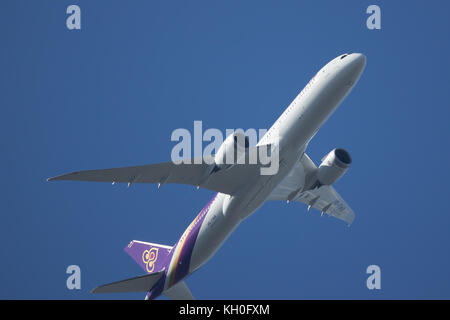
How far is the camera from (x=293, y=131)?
97.2 ft

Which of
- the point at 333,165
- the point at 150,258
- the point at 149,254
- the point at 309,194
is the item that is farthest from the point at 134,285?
the point at 333,165

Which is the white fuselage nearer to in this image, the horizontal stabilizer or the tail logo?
the horizontal stabilizer

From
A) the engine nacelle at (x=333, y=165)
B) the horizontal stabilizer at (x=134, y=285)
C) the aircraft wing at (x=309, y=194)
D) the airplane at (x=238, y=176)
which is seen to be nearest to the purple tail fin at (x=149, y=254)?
the airplane at (x=238, y=176)

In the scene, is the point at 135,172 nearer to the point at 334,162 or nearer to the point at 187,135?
the point at 187,135

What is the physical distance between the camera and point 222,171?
30.9 metres

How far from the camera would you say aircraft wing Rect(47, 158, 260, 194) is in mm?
30006

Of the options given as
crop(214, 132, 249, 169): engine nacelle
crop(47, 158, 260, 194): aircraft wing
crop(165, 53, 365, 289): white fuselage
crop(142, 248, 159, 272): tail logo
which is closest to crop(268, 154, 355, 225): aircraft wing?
crop(165, 53, 365, 289): white fuselage

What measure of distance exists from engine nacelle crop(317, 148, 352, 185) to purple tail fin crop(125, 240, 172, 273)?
1090cm

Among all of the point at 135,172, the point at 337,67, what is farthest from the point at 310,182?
the point at 135,172

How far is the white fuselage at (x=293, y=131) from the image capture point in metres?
29.1

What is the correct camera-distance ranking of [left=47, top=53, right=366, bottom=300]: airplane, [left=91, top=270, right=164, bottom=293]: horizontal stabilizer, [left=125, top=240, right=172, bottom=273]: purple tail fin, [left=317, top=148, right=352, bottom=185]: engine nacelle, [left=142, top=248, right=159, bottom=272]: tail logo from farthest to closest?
1. [left=142, top=248, right=159, bottom=272]: tail logo
2. [left=125, top=240, right=172, bottom=273]: purple tail fin
3. [left=317, top=148, right=352, bottom=185]: engine nacelle
4. [left=91, top=270, right=164, bottom=293]: horizontal stabilizer
5. [left=47, top=53, right=366, bottom=300]: airplane

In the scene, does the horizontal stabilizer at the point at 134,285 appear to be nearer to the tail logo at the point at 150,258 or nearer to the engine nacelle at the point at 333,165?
the tail logo at the point at 150,258

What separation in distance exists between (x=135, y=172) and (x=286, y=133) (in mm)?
8220

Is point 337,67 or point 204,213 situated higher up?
point 337,67
